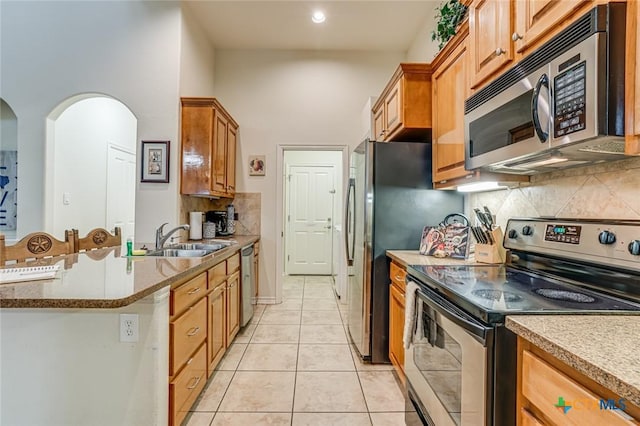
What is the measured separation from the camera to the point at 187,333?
1858mm

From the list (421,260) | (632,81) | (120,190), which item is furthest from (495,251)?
(120,190)

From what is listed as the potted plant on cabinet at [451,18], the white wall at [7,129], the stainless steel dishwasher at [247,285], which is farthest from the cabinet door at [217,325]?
the white wall at [7,129]

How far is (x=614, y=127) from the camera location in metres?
1.00

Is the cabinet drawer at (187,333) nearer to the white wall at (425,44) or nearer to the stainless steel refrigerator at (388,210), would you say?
the stainless steel refrigerator at (388,210)

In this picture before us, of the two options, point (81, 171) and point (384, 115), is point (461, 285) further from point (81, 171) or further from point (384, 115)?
point (81, 171)

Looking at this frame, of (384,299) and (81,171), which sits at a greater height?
(81,171)

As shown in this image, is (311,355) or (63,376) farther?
(311,355)

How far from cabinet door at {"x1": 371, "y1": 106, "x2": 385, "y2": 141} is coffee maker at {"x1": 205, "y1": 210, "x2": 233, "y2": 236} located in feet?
6.57

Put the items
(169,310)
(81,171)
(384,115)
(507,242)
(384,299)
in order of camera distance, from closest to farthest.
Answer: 1. (169,310)
2. (507,242)
3. (384,299)
4. (384,115)
5. (81,171)

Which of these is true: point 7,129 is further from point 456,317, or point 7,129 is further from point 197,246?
point 456,317

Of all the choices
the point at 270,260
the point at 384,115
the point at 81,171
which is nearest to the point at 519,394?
the point at 384,115

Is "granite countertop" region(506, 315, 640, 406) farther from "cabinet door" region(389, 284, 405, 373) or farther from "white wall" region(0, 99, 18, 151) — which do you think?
"white wall" region(0, 99, 18, 151)

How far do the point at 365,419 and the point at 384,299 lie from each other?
835mm

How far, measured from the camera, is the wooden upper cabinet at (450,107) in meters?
2.00
